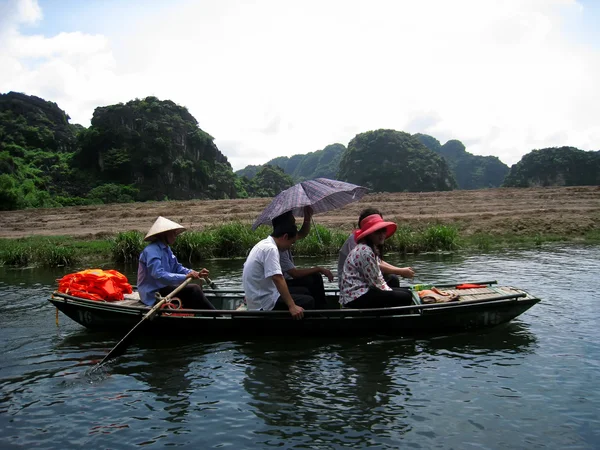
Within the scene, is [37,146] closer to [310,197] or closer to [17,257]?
[17,257]

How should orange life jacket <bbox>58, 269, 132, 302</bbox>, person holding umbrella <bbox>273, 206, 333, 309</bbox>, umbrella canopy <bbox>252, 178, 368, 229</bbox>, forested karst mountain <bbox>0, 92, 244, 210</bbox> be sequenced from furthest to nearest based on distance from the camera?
forested karst mountain <bbox>0, 92, 244, 210</bbox> < orange life jacket <bbox>58, 269, 132, 302</bbox> < person holding umbrella <bbox>273, 206, 333, 309</bbox> < umbrella canopy <bbox>252, 178, 368, 229</bbox>

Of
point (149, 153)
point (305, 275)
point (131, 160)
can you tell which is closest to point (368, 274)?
point (305, 275)

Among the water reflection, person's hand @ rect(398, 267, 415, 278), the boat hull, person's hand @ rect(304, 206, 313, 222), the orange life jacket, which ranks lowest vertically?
the water reflection

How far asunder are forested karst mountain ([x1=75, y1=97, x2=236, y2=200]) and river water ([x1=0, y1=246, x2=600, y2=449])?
53.5m

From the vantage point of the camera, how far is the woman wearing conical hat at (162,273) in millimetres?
8617

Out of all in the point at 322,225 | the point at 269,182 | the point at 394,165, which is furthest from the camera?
the point at 394,165

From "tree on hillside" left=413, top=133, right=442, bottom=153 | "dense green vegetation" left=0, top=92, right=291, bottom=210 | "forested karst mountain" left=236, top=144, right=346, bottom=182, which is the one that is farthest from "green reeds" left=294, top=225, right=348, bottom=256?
"tree on hillside" left=413, top=133, right=442, bottom=153

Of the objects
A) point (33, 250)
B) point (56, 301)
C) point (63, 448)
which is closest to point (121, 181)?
point (33, 250)

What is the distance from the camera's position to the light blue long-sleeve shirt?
861 centimetres

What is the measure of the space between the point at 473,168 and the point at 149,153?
9617cm

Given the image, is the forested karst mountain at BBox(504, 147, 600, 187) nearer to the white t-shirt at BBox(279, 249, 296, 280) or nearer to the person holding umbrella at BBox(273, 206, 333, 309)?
the person holding umbrella at BBox(273, 206, 333, 309)

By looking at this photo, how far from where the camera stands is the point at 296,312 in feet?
25.5

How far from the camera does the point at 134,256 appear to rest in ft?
59.2

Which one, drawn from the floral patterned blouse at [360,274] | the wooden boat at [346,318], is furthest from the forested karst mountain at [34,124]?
the floral patterned blouse at [360,274]
